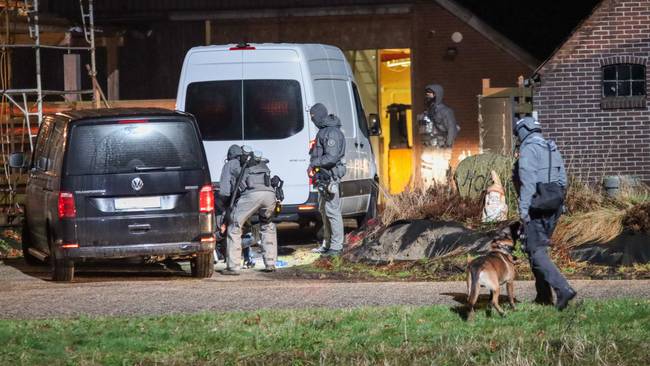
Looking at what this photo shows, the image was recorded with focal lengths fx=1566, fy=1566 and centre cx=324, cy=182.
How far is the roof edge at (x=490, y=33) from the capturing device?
27.3 metres

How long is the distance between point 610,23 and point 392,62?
539 cm

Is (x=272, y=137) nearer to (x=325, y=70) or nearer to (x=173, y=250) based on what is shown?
(x=325, y=70)

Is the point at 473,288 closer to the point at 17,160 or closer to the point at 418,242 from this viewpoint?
the point at 418,242

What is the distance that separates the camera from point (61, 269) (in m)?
16.0

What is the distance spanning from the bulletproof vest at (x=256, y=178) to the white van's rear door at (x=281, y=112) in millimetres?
1814

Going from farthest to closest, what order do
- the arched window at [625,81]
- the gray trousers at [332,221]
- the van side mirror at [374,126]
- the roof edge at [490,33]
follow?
1. the roof edge at [490,33]
2. the arched window at [625,81]
3. the van side mirror at [374,126]
4. the gray trousers at [332,221]

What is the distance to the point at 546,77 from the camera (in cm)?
2464

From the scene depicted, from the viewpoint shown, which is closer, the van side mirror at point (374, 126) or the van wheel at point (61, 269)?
the van wheel at point (61, 269)

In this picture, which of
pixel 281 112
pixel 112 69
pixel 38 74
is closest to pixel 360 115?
pixel 281 112

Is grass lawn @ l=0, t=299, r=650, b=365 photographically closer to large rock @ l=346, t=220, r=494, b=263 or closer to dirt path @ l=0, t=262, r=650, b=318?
dirt path @ l=0, t=262, r=650, b=318

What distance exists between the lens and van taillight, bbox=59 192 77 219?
15.6 m

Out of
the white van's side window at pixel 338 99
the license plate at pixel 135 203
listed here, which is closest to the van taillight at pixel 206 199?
the license plate at pixel 135 203

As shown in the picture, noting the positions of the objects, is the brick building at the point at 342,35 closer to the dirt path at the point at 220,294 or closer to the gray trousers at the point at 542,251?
the dirt path at the point at 220,294

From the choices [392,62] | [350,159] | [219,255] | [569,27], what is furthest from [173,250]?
[569,27]
